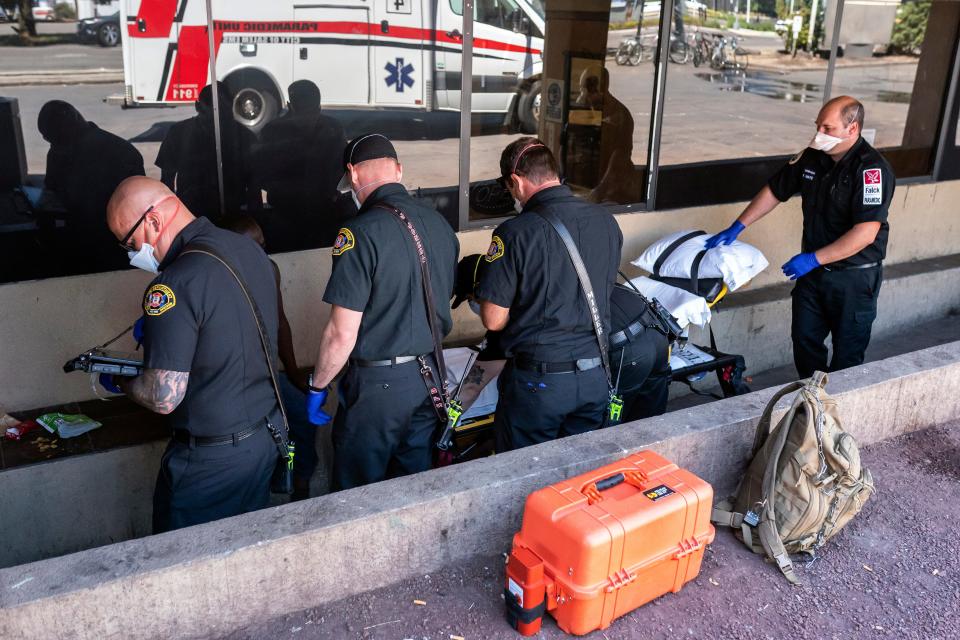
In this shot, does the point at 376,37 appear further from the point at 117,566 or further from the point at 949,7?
the point at 949,7

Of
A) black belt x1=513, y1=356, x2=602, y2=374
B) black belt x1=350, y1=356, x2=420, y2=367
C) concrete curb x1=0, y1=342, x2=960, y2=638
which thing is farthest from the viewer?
black belt x1=513, y1=356, x2=602, y2=374

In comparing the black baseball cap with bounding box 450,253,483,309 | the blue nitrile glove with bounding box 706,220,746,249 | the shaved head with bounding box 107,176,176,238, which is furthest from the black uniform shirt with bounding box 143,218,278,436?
the blue nitrile glove with bounding box 706,220,746,249

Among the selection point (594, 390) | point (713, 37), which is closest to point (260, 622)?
point (594, 390)

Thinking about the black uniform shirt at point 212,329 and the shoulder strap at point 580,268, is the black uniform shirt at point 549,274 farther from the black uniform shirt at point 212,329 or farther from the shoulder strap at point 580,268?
the black uniform shirt at point 212,329

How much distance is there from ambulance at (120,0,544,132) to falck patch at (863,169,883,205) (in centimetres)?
229

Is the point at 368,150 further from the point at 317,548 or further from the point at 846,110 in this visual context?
the point at 846,110

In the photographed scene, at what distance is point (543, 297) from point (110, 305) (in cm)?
228

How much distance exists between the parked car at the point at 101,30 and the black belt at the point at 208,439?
2.10 metres

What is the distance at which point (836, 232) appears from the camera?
15.5 feet

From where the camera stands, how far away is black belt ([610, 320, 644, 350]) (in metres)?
3.98

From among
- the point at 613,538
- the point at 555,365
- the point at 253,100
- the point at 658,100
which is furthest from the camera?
A: the point at 658,100

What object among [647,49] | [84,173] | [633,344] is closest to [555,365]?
[633,344]

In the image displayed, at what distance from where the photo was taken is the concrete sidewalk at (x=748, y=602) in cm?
276

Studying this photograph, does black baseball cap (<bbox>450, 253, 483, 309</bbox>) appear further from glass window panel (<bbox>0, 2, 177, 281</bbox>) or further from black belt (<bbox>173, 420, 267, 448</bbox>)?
Answer: glass window panel (<bbox>0, 2, 177, 281</bbox>)
